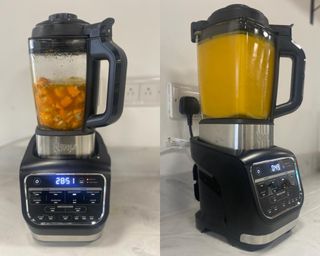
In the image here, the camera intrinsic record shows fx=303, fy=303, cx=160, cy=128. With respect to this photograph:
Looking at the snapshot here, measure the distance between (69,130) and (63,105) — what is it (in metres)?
0.05

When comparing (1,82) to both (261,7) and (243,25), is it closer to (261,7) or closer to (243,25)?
(243,25)

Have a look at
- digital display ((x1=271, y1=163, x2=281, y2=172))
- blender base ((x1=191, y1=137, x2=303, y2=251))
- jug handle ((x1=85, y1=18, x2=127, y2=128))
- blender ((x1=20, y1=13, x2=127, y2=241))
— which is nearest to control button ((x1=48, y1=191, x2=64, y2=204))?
blender ((x1=20, y1=13, x2=127, y2=241))

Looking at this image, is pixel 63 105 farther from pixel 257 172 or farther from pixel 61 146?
pixel 257 172

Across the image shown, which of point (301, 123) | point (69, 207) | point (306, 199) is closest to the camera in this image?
point (69, 207)

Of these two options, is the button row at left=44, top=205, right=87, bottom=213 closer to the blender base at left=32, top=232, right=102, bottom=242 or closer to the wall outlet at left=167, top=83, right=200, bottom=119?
the blender base at left=32, top=232, right=102, bottom=242

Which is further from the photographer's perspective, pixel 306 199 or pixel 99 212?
pixel 306 199

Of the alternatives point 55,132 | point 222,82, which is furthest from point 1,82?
point 222,82

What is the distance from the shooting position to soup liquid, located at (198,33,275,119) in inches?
22.6

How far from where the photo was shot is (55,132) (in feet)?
1.89

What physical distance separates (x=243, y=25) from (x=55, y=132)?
1.33 feet

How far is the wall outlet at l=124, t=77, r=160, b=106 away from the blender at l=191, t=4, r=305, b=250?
0.27 m

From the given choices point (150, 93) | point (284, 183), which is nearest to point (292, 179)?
point (284, 183)

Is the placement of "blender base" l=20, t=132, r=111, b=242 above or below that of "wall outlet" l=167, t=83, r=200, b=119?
below

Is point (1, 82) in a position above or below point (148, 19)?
below
